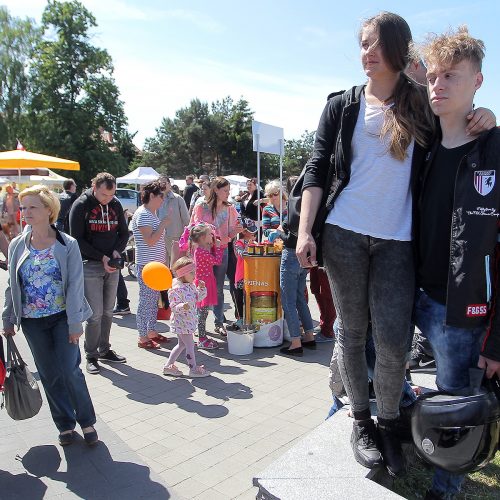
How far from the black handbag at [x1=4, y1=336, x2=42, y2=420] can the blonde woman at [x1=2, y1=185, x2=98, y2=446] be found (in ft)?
0.32

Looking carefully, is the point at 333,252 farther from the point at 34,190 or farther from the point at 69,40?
the point at 69,40

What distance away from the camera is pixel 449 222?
224 centimetres

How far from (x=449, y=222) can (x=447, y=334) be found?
1.62 feet

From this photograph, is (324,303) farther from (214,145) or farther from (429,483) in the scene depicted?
(214,145)

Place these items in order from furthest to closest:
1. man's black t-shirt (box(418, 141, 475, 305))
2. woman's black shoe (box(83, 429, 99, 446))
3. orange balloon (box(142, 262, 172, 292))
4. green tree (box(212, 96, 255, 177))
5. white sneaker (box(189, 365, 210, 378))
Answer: green tree (box(212, 96, 255, 177)), orange balloon (box(142, 262, 172, 292)), white sneaker (box(189, 365, 210, 378)), woman's black shoe (box(83, 429, 99, 446)), man's black t-shirt (box(418, 141, 475, 305))

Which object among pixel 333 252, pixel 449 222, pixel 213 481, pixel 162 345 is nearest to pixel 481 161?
pixel 449 222

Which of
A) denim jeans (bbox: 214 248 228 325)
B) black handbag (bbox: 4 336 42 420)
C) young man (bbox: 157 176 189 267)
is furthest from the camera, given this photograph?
young man (bbox: 157 176 189 267)

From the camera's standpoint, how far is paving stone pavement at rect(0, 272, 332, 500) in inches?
126

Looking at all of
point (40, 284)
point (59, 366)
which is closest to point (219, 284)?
point (59, 366)

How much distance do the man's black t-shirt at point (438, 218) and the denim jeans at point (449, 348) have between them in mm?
88

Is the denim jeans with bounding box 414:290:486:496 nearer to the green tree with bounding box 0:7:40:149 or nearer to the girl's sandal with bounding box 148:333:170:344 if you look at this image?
the girl's sandal with bounding box 148:333:170:344

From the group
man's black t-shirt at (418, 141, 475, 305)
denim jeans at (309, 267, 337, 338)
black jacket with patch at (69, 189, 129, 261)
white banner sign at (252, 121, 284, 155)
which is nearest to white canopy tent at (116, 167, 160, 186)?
white banner sign at (252, 121, 284, 155)

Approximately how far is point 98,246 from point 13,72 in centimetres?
4397

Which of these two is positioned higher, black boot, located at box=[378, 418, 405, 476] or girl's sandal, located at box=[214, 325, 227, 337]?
black boot, located at box=[378, 418, 405, 476]
